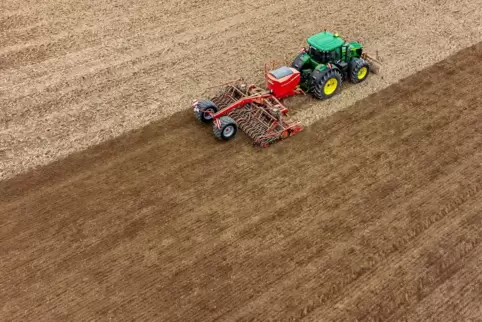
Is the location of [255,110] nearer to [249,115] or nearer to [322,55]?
[249,115]

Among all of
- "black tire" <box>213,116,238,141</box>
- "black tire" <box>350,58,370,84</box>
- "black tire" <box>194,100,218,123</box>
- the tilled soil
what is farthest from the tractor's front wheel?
"black tire" <box>194,100,218,123</box>

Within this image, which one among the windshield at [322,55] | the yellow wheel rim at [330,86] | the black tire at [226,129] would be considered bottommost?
the black tire at [226,129]

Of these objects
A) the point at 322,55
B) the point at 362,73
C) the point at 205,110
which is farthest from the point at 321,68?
the point at 205,110

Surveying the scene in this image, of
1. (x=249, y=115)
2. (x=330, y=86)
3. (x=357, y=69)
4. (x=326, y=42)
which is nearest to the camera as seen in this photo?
(x=249, y=115)

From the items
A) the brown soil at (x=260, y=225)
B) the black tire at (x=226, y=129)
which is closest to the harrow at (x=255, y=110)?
the black tire at (x=226, y=129)

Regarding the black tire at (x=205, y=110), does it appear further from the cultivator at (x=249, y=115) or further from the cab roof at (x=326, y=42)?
the cab roof at (x=326, y=42)

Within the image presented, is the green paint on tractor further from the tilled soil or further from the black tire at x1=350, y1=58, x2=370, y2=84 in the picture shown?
the tilled soil
